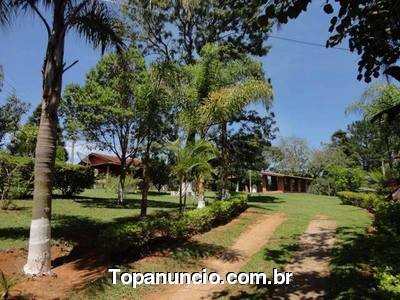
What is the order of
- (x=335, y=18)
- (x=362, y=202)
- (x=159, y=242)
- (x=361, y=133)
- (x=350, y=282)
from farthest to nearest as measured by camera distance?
1. (x=361, y=133)
2. (x=362, y=202)
3. (x=159, y=242)
4. (x=350, y=282)
5. (x=335, y=18)

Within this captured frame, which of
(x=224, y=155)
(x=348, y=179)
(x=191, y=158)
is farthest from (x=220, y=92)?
(x=348, y=179)

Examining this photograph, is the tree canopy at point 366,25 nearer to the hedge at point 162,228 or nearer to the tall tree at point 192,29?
the hedge at point 162,228

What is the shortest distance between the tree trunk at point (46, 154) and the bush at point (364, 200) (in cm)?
1250

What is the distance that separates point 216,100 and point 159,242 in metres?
6.35

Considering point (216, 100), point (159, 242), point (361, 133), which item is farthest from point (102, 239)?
point (361, 133)

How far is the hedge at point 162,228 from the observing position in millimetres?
8758

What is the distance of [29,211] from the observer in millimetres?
14500

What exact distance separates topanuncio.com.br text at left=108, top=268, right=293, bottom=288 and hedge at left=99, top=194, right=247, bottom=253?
1.12 metres

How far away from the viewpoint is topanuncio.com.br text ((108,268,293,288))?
752cm

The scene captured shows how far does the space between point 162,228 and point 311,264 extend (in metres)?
3.76

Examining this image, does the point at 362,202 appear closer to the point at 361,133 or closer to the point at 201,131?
the point at 201,131

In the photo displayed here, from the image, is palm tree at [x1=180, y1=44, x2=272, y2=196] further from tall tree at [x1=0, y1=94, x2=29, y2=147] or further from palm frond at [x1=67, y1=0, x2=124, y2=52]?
tall tree at [x1=0, y1=94, x2=29, y2=147]

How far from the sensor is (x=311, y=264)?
8.84 metres

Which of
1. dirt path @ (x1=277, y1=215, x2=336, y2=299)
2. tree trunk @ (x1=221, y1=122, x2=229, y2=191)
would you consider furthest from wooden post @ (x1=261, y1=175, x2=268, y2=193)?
dirt path @ (x1=277, y1=215, x2=336, y2=299)
